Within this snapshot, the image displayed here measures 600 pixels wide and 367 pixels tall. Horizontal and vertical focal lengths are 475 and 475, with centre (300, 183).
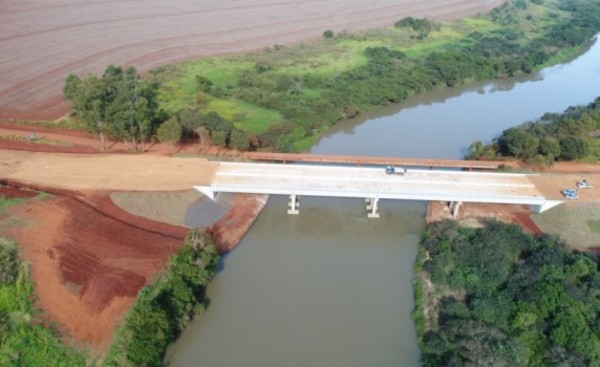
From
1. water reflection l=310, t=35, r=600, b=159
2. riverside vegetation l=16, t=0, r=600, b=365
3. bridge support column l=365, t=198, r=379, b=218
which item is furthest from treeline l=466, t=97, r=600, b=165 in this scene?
riverside vegetation l=16, t=0, r=600, b=365

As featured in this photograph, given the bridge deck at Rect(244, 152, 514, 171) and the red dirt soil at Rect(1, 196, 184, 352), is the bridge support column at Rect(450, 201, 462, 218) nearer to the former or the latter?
the bridge deck at Rect(244, 152, 514, 171)

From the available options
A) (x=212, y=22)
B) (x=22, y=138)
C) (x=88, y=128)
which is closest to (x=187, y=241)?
(x=88, y=128)

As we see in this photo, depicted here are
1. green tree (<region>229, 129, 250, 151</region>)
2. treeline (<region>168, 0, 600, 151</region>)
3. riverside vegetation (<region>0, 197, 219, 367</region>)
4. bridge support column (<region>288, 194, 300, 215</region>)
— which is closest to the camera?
riverside vegetation (<region>0, 197, 219, 367</region>)

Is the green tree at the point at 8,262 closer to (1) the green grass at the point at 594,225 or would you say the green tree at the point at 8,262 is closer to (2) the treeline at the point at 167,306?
(2) the treeline at the point at 167,306

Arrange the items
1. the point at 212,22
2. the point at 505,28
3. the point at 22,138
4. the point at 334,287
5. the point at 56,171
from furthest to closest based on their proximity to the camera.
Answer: the point at 505,28, the point at 212,22, the point at 22,138, the point at 56,171, the point at 334,287

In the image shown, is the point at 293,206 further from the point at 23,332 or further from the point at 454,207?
the point at 23,332

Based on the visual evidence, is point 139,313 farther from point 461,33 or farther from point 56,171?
point 461,33

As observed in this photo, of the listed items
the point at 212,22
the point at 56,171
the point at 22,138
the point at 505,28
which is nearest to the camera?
the point at 56,171
